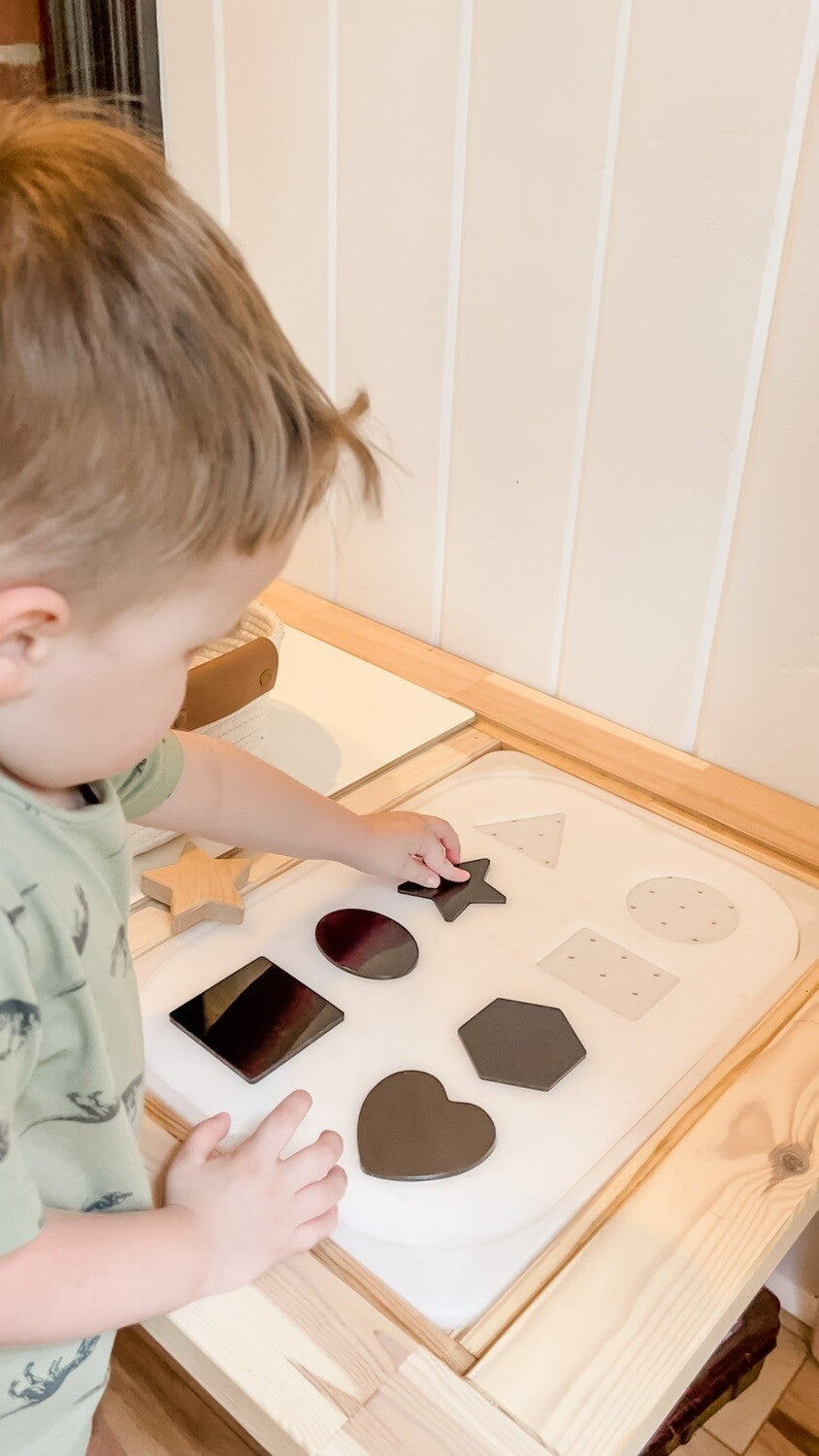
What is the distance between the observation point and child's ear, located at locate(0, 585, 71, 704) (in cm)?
36

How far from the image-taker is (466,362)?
0.89 m

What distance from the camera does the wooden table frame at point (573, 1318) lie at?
0.43 meters

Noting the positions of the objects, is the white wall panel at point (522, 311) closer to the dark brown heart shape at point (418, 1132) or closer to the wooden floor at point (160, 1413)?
the dark brown heart shape at point (418, 1132)

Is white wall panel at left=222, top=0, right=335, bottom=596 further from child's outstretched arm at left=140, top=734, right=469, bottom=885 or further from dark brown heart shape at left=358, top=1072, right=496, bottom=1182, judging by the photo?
dark brown heart shape at left=358, top=1072, right=496, bottom=1182

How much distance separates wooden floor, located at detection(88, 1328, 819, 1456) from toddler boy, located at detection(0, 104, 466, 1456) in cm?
24

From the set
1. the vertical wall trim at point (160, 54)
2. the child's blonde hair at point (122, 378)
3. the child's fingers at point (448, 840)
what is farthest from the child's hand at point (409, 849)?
the vertical wall trim at point (160, 54)

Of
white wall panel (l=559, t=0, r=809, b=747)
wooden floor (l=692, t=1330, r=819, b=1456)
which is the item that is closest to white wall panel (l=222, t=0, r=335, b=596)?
white wall panel (l=559, t=0, r=809, b=747)

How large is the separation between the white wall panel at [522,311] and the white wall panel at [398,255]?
0.03 m

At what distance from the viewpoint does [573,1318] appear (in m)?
0.46

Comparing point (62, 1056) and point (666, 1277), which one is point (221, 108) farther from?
point (666, 1277)

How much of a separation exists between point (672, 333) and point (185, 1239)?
616 mm

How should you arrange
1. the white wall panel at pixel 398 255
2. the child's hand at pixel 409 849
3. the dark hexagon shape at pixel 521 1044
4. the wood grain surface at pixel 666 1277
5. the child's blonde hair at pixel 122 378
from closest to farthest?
the child's blonde hair at pixel 122 378, the wood grain surface at pixel 666 1277, the dark hexagon shape at pixel 521 1044, the child's hand at pixel 409 849, the white wall panel at pixel 398 255

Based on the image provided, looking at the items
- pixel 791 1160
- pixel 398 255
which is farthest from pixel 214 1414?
pixel 398 255

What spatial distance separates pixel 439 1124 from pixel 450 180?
2.18 ft
